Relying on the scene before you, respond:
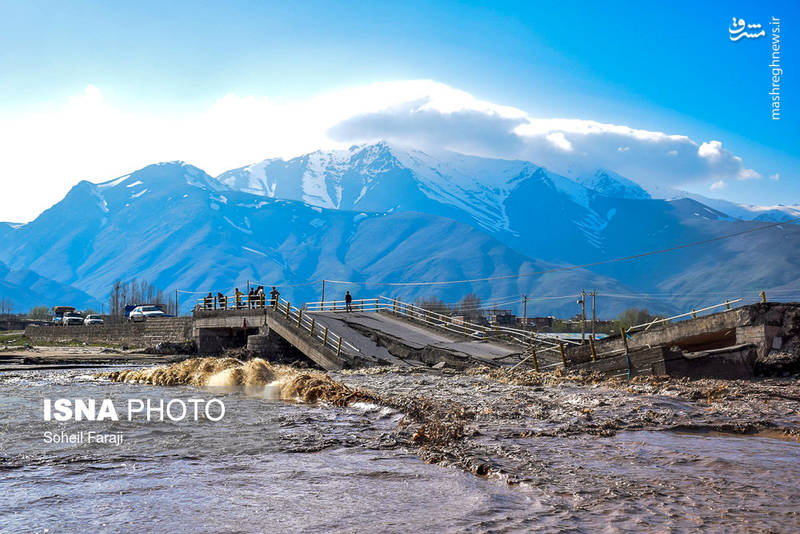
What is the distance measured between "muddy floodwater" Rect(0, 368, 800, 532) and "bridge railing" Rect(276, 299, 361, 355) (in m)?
15.7

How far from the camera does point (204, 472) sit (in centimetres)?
780

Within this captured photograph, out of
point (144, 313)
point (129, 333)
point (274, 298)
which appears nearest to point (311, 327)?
point (274, 298)

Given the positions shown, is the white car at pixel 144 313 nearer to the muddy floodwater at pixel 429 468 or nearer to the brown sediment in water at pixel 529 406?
the brown sediment in water at pixel 529 406

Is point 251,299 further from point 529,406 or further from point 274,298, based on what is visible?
point 529,406

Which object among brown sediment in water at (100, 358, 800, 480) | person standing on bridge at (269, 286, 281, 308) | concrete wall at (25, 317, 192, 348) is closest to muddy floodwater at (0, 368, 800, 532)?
brown sediment in water at (100, 358, 800, 480)

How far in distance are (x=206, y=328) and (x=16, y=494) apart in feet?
132

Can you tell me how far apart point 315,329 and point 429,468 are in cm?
2604

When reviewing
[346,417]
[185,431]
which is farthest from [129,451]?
[346,417]

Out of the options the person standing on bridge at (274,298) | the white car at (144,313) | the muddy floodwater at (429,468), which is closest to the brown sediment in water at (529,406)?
the muddy floodwater at (429,468)

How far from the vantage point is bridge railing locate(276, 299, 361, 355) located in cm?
3081

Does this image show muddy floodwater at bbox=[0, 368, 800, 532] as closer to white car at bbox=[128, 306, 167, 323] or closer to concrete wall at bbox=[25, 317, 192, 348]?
concrete wall at bbox=[25, 317, 192, 348]

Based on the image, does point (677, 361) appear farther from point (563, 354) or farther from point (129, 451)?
point (129, 451)

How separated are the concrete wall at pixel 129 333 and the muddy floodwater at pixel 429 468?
40.6 meters

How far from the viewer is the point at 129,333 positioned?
58688mm
